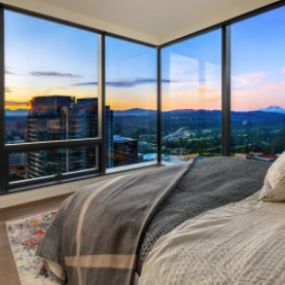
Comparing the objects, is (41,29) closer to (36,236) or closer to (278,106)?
(36,236)

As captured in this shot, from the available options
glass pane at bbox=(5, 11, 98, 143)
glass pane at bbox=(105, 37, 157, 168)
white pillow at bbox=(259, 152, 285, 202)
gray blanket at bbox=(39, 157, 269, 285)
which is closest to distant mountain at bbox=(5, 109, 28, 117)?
glass pane at bbox=(5, 11, 98, 143)

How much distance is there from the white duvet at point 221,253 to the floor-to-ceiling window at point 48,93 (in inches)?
107

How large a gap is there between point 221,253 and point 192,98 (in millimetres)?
3508

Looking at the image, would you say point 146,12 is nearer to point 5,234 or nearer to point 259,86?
point 259,86

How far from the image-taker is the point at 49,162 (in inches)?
131

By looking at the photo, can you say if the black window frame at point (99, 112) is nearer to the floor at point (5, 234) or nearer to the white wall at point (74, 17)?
the white wall at point (74, 17)

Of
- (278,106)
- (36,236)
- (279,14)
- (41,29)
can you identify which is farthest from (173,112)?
(36,236)

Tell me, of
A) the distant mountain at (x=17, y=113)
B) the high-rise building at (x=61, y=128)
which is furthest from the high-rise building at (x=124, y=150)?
the distant mountain at (x=17, y=113)

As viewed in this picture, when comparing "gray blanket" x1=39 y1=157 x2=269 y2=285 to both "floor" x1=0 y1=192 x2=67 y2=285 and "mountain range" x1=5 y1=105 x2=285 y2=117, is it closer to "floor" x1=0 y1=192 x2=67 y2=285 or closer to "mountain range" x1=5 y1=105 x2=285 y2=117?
"floor" x1=0 y1=192 x2=67 y2=285

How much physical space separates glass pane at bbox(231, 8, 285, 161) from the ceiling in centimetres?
27

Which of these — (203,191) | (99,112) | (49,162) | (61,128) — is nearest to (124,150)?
(99,112)

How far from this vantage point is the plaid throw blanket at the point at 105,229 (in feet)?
3.29

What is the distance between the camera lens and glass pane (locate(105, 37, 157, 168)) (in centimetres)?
396

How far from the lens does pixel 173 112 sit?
439 centimetres
